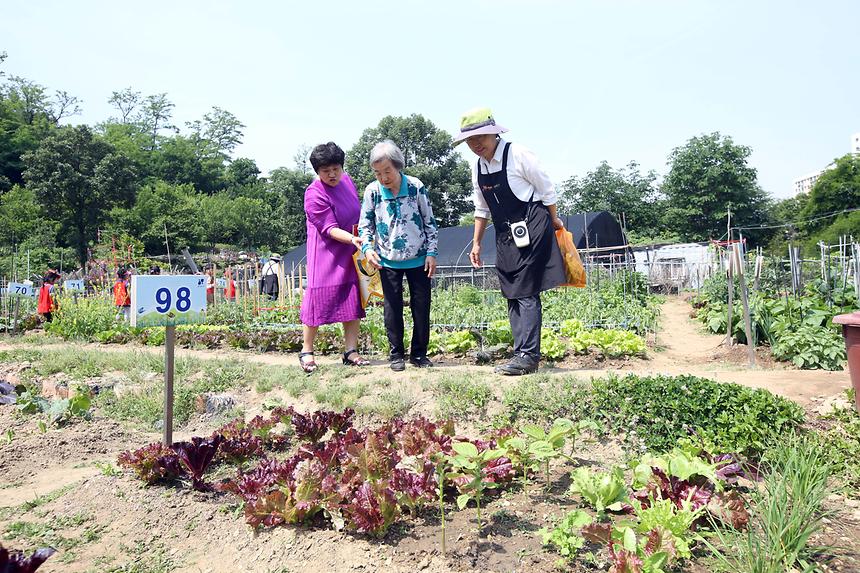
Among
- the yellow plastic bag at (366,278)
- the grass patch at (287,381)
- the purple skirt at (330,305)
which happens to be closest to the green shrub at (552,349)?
the yellow plastic bag at (366,278)

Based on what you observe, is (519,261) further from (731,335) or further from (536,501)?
(731,335)

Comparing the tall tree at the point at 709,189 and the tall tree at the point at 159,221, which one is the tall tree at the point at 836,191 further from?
A: the tall tree at the point at 159,221

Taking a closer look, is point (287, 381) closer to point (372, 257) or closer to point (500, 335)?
point (372, 257)

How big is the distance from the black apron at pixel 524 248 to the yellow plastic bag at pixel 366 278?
121cm

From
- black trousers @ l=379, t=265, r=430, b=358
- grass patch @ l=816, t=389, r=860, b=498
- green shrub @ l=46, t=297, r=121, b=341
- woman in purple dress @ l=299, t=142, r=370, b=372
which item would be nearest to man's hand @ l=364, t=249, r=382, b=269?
black trousers @ l=379, t=265, r=430, b=358

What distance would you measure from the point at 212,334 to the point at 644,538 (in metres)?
7.14

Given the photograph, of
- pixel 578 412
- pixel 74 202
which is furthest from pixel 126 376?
pixel 74 202

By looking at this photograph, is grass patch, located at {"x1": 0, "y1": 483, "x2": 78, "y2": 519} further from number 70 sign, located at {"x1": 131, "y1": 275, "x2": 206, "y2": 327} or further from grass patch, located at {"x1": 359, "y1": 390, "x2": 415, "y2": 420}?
grass patch, located at {"x1": 359, "y1": 390, "x2": 415, "y2": 420}

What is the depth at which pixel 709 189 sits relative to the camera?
41.7m

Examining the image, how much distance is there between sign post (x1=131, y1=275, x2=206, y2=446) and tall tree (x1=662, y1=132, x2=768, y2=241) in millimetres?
42682

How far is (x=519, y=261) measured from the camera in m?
4.34

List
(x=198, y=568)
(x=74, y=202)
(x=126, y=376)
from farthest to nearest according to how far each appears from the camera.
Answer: (x=74, y=202) → (x=126, y=376) → (x=198, y=568)

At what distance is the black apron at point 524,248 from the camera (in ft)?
14.1

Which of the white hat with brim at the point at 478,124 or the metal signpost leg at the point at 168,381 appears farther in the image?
the white hat with brim at the point at 478,124
